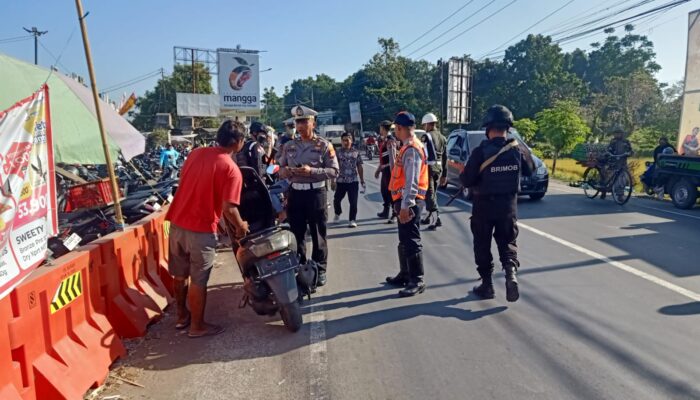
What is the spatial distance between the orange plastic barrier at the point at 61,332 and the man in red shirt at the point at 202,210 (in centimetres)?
69

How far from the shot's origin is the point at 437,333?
417 centimetres

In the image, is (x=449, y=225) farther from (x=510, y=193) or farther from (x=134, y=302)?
(x=134, y=302)

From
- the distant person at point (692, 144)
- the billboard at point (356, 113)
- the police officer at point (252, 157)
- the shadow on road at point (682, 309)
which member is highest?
the billboard at point (356, 113)

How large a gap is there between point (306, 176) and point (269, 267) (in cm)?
129

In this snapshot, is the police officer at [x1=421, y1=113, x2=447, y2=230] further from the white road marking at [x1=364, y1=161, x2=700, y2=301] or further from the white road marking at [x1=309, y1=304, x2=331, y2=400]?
the white road marking at [x1=309, y1=304, x2=331, y2=400]

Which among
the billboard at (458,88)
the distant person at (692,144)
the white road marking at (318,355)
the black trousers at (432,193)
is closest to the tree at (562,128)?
the billboard at (458,88)

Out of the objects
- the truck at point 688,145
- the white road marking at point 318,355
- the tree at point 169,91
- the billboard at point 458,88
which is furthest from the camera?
the tree at point 169,91

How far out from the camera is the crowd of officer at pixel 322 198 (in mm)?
4090

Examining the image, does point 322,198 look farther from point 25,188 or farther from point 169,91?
point 169,91

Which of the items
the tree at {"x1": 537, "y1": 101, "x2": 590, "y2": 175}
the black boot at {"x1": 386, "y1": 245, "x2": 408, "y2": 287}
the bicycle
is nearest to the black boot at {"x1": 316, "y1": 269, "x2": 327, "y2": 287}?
the black boot at {"x1": 386, "y1": 245, "x2": 408, "y2": 287}

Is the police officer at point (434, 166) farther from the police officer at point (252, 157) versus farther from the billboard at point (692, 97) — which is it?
the billboard at point (692, 97)

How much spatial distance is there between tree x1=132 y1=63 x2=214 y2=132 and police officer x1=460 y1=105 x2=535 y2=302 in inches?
1649

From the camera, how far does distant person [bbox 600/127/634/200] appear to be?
11422mm

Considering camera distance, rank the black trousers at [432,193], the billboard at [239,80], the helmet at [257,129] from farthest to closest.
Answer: the billboard at [239,80] → the helmet at [257,129] → the black trousers at [432,193]
